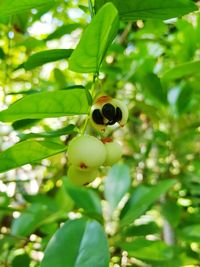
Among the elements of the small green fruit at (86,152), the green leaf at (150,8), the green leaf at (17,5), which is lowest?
the small green fruit at (86,152)

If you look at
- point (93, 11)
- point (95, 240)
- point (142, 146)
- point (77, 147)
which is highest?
point (93, 11)

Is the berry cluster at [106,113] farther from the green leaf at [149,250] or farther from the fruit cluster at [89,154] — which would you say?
the green leaf at [149,250]

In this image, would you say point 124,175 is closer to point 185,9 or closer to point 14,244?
point 14,244

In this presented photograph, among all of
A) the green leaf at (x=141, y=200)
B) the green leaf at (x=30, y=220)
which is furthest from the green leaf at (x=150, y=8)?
the green leaf at (x=30, y=220)

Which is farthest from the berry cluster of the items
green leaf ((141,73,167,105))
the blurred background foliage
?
green leaf ((141,73,167,105))

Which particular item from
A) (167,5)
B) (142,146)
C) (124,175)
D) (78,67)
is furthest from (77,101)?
(142,146)

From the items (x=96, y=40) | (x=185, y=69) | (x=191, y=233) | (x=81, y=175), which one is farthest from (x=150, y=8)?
(x=191, y=233)

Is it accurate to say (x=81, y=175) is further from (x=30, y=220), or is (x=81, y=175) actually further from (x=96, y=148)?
(x=30, y=220)
